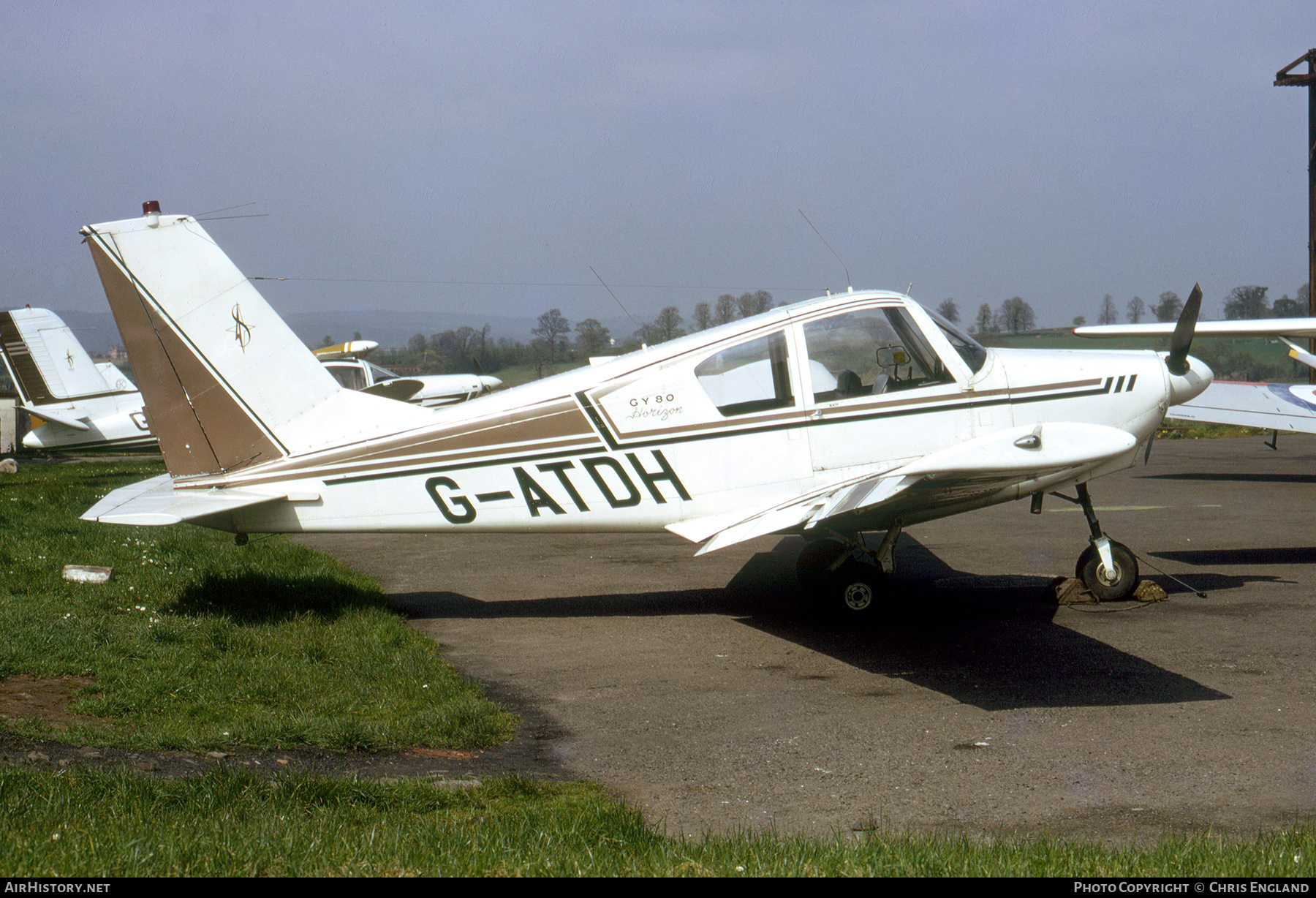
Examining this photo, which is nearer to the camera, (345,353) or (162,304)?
(162,304)

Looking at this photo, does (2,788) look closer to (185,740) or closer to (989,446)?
(185,740)

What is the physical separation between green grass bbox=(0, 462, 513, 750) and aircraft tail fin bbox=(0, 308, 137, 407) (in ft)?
43.2

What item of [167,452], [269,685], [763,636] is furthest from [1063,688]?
[167,452]

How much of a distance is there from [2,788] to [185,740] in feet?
3.43

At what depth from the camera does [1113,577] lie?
26.5 ft

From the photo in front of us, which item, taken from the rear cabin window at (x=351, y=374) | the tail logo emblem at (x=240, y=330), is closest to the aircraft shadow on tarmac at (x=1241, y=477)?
the tail logo emblem at (x=240, y=330)

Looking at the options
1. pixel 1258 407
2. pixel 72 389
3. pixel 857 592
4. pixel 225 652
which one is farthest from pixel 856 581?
pixel 72 389

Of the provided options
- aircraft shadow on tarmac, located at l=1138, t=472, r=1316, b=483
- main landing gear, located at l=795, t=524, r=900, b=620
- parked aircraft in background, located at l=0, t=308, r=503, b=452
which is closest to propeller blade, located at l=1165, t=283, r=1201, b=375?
main landing gear, located at l=795, t=524, r=900, b=620

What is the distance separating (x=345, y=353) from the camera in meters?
24.6

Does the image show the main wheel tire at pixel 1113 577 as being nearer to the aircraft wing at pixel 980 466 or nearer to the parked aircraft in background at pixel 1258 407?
the aircraft wing at pixel 980 466

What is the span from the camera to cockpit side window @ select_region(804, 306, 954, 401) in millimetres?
7582

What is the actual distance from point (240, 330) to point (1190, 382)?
24.5 ft

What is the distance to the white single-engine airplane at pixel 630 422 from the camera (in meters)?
7.59

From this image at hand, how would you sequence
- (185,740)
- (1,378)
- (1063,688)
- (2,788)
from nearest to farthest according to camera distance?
(2,788) < (185,740) < (1063,688) < (1,378)
